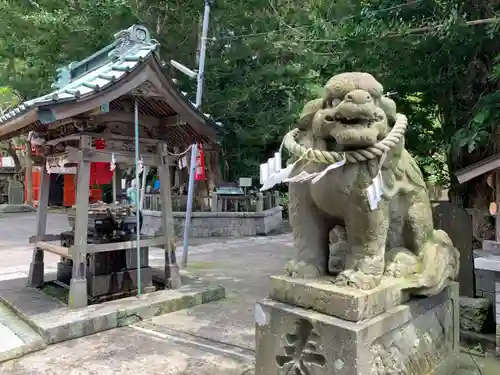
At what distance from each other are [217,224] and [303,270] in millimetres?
11019

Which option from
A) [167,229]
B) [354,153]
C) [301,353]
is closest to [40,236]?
[167,229]

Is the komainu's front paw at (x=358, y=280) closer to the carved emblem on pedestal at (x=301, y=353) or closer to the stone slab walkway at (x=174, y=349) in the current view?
the carved emblem on pedestal at (x=301, y=353)

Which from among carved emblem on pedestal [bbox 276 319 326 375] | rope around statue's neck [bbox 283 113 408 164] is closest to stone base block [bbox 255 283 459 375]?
carved emblem on pedestal [bbox 276 319 326 375]

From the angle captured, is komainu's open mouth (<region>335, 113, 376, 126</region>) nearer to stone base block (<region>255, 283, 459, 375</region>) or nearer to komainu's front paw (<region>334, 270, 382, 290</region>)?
komainu's front paw (<region>334, 270, 382, 290</region>)

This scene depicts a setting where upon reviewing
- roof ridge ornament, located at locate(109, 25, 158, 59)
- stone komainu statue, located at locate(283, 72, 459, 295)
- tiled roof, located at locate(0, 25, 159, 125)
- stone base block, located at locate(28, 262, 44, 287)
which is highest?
roof ridge ornament, located at locate(109, 25, 158, 59)

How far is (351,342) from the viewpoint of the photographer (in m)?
2.33

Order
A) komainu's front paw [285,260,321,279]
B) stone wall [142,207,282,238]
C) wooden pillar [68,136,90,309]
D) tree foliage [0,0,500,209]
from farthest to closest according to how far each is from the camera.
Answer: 1. stone wall [142,207,282,238]
2. tree foliage [0,0,500,209]
3. wooden pillar [68,136,90,309]
4. komainu's front paw [285,260,321,279]

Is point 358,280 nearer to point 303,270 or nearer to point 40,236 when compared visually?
point 303,270

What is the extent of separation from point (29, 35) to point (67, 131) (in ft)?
30.5

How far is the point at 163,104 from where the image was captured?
19.0ft

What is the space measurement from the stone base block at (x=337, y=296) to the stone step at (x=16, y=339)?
274 cm

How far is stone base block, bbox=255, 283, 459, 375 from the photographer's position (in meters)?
2.38

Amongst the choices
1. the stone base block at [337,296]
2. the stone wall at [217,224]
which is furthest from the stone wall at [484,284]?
the stone wall at [217,224]

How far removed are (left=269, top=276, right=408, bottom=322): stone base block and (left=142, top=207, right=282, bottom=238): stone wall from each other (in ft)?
35.5
